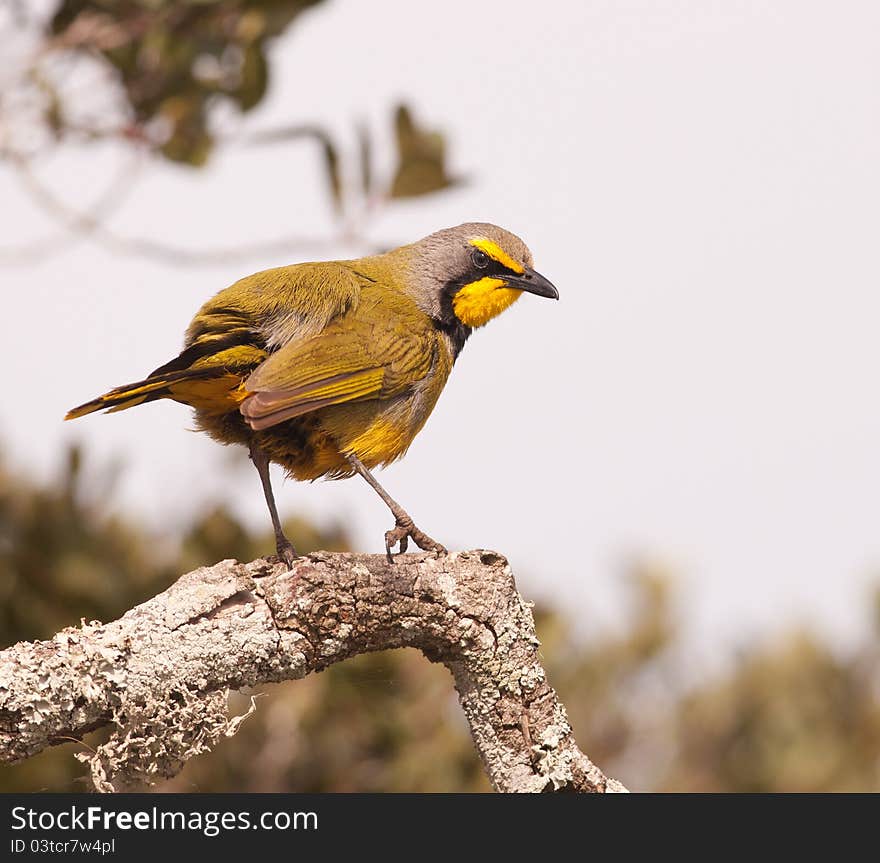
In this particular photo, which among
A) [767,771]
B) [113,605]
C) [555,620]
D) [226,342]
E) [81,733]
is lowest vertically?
[767,771]

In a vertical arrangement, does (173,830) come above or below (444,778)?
above

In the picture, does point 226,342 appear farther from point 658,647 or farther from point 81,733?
point 658,647

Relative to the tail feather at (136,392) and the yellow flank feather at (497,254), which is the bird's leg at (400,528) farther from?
the yellow flank feather at (497,254)

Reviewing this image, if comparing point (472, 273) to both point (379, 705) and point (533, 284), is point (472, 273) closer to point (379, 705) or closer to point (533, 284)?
point (533, 284)

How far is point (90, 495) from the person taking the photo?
20.1ft

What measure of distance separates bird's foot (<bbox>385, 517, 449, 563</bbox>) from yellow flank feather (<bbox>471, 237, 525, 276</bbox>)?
5.04ft

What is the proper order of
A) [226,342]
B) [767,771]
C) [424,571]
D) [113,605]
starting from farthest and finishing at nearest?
[767,771] → [113,605] → [226,342] → [424,571]

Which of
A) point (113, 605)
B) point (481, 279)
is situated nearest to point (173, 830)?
point (113, 605)

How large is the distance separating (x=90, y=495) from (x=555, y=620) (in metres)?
2.27

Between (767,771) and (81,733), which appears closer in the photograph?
(81,733)

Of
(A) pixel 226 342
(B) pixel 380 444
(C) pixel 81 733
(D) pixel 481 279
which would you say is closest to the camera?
(C) pixel 81 733

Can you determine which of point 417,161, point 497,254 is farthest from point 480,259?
point 417,161

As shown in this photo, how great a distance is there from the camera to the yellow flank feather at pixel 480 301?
528cm

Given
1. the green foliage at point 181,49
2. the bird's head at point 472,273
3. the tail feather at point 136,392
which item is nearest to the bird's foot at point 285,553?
the tail feather at point 136,392
